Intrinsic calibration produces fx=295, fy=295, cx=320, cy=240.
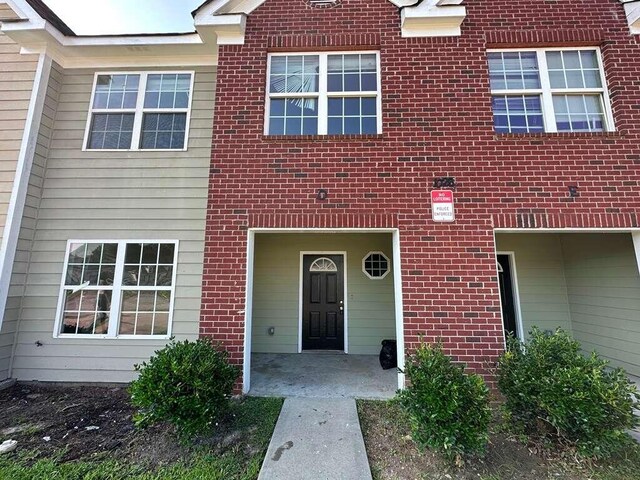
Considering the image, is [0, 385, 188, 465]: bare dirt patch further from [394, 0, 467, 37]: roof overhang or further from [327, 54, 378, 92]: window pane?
[394, 0, 467, 37]: roof overhang

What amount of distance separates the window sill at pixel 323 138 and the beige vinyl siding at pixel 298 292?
2.58 m

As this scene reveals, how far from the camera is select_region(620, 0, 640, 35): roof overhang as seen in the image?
15.5ft

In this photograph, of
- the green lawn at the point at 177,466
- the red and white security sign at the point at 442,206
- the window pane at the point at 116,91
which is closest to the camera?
the green lawn at the point at 177,466

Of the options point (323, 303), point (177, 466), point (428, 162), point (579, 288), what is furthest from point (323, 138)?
point (579, 288)

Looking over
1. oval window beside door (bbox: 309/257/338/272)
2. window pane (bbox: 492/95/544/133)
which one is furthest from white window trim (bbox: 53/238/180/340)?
window pane (bbox: 492/95/544/133)

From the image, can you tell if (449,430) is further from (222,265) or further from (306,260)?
(306,260)

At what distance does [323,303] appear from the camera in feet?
22.4

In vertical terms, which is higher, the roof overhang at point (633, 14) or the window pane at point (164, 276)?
the roof overhang at point (633, 14)

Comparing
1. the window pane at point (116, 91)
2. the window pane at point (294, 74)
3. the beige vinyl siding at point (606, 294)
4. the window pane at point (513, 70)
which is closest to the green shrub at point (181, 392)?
the window pane at point (294, 74)

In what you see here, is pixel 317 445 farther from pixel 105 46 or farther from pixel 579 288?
pixel 105 46

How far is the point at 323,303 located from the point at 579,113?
5810 millimetres

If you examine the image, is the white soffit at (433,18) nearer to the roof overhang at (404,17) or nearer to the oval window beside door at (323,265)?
the roof overhang at (404,17)

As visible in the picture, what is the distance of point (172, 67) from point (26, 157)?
116 inches

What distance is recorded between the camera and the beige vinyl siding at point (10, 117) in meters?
4.82
